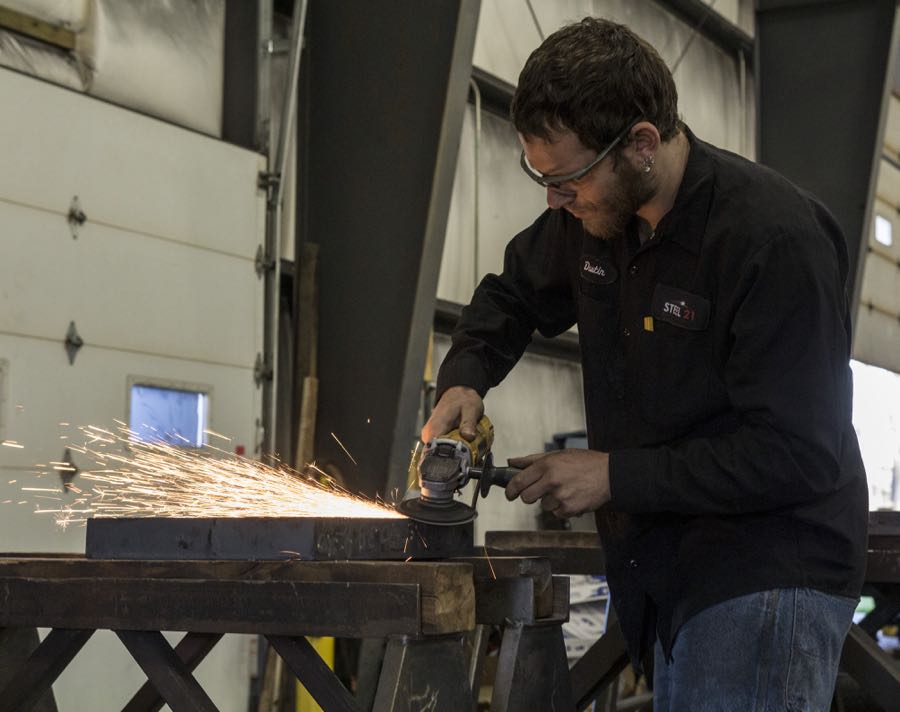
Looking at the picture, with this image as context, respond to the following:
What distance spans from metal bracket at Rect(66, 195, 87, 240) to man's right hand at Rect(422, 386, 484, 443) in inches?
106

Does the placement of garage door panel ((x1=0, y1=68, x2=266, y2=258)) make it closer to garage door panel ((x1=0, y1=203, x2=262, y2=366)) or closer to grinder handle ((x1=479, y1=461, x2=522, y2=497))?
garage door panel ((x1=0, y1=203, x2=262, y2=366))

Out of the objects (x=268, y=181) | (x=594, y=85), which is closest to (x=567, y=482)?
(x=594, y=85)

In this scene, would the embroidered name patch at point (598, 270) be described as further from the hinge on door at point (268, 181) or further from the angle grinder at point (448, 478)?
the hinge on door at point (268, 181)

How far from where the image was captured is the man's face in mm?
2047

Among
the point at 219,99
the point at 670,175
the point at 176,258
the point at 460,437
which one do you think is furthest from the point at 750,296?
the point at 219,99

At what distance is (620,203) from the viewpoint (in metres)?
2.10

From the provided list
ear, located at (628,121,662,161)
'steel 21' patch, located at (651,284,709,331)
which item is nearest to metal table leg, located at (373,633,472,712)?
'steel 21' patch, located at (651,284,709,331)

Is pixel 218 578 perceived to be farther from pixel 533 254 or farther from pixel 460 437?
pixel 533 254

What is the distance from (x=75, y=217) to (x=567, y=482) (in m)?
3.10

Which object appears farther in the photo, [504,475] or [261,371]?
[261,371]

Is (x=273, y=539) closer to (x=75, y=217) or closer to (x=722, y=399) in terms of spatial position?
(x=722, y=399)

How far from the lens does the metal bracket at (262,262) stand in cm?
541

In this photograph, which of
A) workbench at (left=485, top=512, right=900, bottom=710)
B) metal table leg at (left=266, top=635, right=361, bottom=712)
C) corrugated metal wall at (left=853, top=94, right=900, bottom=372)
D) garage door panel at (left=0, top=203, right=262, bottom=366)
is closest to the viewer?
metal table leg at (left=266, top=635, right=361, bottom=712)

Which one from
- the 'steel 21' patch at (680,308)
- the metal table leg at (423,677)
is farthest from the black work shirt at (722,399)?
the metal table leg at (423,677)
